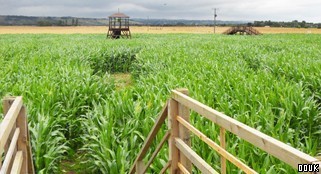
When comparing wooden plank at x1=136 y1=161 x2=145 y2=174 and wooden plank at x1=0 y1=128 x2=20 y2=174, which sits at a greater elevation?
wooden plank at x1=0 y1=128 x2=20 y2=174

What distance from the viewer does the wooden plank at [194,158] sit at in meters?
2.52

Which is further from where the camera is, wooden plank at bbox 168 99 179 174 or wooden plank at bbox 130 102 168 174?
wooden plank at bbox 130 102 168 174

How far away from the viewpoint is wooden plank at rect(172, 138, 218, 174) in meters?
2.52

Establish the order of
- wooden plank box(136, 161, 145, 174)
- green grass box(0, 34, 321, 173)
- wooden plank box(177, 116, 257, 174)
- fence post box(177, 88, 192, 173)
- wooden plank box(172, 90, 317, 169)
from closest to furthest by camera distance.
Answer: wooden plank box(172, 90, 317, 169) < wooden plank box(177, 116, 257, 174) < fence post box(177, 88, 192, 173) < wooden plank box(136, 161, 145, 174) < green grass box(0, 34, 321, 173)

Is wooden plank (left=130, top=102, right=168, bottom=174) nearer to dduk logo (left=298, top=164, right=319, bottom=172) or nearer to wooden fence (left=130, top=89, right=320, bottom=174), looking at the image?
wooden fence (left=130, top=89, right=320, bottom=174)

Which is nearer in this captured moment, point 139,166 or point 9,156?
point 9,156

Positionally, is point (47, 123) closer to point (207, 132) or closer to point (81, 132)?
point (81, 132)

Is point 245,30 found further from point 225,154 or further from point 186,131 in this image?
point 225,154

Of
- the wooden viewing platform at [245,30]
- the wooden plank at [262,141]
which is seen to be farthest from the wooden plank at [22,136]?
the wooden viewing platform at [245,30]

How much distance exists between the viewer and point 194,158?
277 centimetres

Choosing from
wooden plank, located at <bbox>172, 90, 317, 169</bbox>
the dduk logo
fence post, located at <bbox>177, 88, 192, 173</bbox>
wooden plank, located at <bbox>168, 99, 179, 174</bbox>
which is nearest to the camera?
the dduk logo

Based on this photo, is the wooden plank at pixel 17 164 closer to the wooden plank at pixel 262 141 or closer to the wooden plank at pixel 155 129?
the wooden plank at pixel 155 129

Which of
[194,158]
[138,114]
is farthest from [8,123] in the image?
[138,114]

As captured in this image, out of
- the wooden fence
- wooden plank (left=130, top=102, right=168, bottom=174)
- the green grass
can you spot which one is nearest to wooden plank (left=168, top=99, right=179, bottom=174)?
the wooden fence
